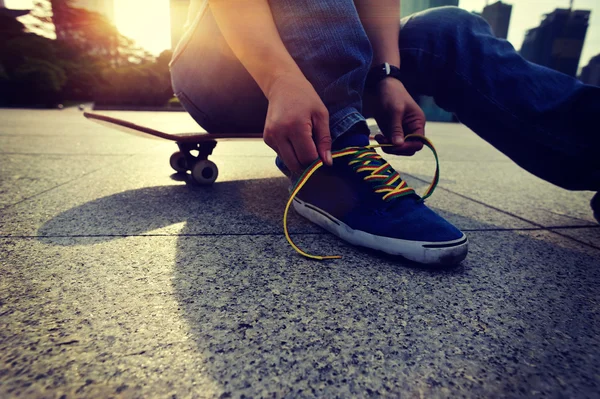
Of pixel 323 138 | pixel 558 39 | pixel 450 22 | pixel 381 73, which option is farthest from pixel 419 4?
pixel 558 39

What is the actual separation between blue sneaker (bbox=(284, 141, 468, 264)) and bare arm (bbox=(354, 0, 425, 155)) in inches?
7.1

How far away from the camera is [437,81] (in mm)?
1306

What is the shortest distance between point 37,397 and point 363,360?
412 millimetres

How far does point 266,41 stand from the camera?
0.83 m

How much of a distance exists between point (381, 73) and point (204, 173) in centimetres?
86

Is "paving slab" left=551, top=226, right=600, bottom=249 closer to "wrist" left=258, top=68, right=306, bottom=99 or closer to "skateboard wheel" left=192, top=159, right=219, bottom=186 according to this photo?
"wrist" left=258, top=68, right=306, bottom=99

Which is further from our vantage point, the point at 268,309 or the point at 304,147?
the point at 304,147

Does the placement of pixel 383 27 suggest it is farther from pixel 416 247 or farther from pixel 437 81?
pixel 416 247

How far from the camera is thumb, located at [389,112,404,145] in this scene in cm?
102

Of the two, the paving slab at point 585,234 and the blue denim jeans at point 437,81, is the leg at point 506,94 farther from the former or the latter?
the paving slab at point 585,234

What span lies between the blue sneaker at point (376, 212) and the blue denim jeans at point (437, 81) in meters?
0.12

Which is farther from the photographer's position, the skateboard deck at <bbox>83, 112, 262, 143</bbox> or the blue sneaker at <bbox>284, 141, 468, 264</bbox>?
the skateboard deck at <bbox>83, 112, 262, 143</bbox>

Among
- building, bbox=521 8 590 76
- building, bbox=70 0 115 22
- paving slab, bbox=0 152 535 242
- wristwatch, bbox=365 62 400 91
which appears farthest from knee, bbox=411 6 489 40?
building, bbox=70 0 115 22

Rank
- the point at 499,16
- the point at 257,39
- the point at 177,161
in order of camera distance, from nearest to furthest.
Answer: the point at 257,39, the point at 177,161, the point at 499,16
